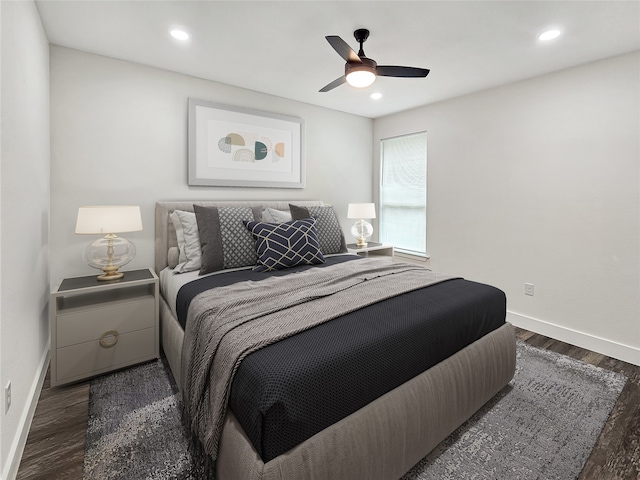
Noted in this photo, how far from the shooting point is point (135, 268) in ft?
9.59

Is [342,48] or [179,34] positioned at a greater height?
[179,34]

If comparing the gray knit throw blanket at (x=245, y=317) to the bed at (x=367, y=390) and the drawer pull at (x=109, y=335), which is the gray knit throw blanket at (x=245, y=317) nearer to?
the bed at (x=367, y=390)

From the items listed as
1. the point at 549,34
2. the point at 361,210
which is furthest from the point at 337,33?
the point at 361,210

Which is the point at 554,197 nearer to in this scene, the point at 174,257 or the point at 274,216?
the point at 274,216

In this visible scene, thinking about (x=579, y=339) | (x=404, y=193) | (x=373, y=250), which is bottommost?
(x=579, y=339)

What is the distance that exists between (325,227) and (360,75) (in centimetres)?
146

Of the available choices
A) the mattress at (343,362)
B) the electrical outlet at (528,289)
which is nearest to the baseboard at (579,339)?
the electrical outlet at (528,289)

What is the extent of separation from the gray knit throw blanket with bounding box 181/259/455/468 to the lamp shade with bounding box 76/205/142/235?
0.91 m

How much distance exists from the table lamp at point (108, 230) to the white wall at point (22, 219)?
27 centimetres

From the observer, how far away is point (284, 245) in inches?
104

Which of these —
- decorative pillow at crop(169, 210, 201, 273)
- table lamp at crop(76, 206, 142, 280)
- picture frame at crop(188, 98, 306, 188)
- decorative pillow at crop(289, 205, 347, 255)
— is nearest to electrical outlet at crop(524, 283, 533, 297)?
decorative pillow at crop(289, 205, 347, 255)

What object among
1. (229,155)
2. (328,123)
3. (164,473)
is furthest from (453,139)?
(164,473)

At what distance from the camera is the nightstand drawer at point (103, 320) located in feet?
7.01

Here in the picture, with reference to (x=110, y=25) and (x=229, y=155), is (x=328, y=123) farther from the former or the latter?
(x=110, y=25)
